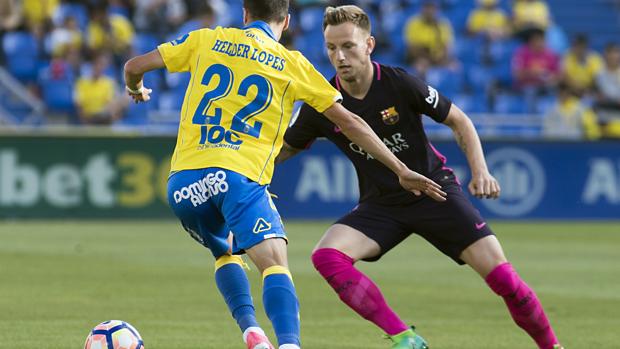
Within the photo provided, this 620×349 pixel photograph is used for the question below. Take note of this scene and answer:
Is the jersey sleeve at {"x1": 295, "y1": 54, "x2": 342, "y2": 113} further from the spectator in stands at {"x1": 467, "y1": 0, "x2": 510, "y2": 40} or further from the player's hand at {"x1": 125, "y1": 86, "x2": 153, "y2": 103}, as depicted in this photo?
the spectator in stands at {"x1": 467, "y1": 0, "x2": 510, "y2": 40}

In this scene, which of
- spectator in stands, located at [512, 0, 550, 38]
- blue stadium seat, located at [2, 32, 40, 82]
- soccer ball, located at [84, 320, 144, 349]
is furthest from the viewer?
spectator in stands, located at [512, 0, 550, 38]

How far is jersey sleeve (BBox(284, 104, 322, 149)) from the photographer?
25.7 feet

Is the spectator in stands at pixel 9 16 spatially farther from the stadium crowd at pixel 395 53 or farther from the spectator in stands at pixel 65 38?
the spectator in stands at pixel 65 38

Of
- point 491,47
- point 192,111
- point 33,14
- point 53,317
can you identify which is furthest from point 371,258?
point 491,47

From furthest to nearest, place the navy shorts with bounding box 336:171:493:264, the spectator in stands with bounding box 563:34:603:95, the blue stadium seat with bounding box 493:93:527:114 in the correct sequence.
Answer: the spectator in stands with bounding box 563:34:603:95, the blue stadium seat with bounding box 493:93:527:114, the navy shorts with bounding box 336:171:493:264

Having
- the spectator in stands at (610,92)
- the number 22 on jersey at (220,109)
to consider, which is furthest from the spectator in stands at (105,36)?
the number 22 on jersey at (220,109)

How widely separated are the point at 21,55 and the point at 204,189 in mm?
15437

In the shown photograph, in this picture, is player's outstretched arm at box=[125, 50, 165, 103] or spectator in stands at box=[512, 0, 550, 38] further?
spectator in stands at box=[512, 0, 550, 38]

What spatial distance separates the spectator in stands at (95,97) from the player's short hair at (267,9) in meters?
14.0

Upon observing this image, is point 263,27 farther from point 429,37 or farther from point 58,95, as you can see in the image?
point 429,37

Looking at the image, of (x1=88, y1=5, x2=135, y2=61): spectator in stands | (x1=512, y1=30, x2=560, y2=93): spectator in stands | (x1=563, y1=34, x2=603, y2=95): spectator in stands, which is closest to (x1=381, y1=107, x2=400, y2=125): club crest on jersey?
(x1=88, y1=5, x2=135, y2=61): spectator in stands

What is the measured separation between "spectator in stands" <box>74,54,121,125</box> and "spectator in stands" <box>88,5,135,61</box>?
3.17ft

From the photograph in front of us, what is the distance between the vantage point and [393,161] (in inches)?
261

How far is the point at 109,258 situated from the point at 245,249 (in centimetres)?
783
